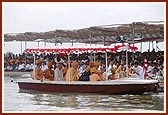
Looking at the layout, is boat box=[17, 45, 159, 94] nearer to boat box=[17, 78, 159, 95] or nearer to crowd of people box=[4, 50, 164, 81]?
boat box=[17, 78, 159, 95]

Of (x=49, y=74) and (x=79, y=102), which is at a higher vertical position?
(x=49, y=74)

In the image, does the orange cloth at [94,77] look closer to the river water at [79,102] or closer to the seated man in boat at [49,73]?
the river water at [79,102]

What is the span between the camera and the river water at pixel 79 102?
1095cm

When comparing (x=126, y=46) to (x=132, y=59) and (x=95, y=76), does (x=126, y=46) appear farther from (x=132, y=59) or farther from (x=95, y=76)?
(x=132, y=59)

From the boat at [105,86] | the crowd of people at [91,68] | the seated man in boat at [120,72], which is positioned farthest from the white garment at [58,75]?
the seated man in boat at [120,72]

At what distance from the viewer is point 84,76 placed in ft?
44.1

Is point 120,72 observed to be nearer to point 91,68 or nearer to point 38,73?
point 91,68

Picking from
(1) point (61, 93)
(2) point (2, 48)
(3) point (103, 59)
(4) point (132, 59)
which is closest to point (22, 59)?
(3) point (103, 59)

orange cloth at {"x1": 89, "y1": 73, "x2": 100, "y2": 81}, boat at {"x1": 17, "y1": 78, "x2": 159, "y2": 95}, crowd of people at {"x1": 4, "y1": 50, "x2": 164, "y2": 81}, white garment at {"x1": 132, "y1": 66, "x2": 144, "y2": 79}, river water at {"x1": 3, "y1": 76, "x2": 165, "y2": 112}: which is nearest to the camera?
river water at {"x1": 3, "y1": 76, "x2": 165, "y2": 112}

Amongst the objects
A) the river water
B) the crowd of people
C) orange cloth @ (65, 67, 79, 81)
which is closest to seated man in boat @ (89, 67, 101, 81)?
the crowd of people

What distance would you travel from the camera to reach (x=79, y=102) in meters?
12.0

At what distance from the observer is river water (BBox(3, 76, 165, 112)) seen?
10953 mm

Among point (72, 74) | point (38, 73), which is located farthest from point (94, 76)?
point (38, 73)

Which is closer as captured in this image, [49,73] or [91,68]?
[91,68]
